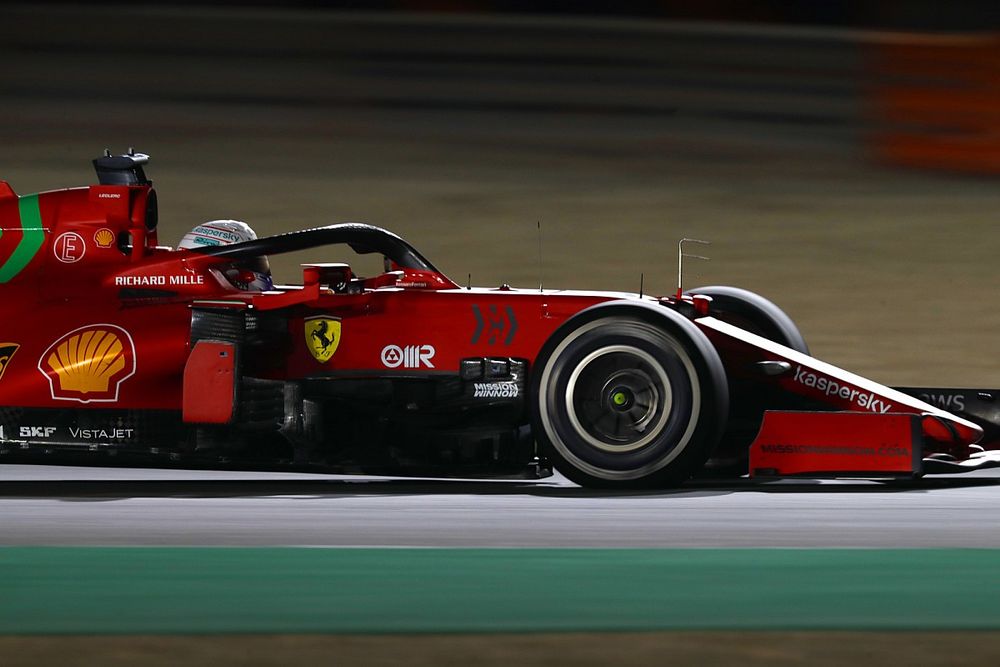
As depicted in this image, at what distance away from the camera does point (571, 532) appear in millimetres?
6367

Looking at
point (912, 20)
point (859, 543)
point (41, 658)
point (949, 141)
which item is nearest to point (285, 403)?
point (859, 543)

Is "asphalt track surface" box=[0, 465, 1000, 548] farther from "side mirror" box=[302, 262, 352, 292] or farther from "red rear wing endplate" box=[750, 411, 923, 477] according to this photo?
"side mirror" box=[302, 262, 352, 292]

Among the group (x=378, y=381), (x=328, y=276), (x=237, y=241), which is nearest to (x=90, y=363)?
(x=237, y=241)

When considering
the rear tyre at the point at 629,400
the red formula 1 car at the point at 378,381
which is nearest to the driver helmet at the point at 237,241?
the red formula 1 car at the point at 378,381

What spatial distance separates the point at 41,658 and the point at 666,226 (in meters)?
12.4

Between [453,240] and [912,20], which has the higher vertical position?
[912,20]

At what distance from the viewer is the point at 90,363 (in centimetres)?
778

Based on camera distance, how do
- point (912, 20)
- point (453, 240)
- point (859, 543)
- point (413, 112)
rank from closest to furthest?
point (859, 543), point (453, 240), point (413, 112), point (912, 20)

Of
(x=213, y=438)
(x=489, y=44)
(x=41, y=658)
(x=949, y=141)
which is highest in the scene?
(x=489, y=44)

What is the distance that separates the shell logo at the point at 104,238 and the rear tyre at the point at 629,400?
2.16m

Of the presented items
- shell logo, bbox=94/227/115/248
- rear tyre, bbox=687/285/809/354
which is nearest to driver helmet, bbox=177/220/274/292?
shell logo, bbox=94/227/115/248

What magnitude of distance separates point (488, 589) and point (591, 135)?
14172 millimetres

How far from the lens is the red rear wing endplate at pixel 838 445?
23.6 feet

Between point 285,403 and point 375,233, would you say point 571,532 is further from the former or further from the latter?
point 375,233
